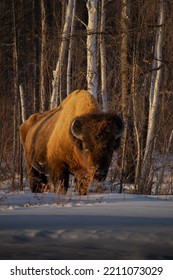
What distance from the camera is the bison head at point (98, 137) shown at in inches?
381

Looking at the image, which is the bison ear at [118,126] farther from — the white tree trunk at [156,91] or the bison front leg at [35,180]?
the bison front leg at [35,180]

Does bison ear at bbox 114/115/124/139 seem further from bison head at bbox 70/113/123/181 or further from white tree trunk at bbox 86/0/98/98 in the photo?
white tree trunk at bbox 86/0/98/98

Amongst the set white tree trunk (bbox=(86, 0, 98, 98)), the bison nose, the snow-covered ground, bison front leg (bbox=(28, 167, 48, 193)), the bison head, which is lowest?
bison front leg (bbox=(28, 167, 48, 193))


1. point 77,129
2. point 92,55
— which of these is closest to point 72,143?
point 77,129

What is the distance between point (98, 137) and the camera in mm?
9930

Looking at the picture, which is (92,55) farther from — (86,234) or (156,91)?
(86,234)

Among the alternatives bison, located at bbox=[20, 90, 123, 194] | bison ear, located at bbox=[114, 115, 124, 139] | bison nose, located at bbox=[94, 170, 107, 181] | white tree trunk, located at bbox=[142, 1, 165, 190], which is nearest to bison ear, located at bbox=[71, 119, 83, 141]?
bison, located at bbox=[20, 90, 123, 194]

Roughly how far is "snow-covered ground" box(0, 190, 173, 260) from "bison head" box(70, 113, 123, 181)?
348cm

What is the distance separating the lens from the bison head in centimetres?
968

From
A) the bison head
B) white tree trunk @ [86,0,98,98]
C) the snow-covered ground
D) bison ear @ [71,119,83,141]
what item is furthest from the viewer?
white tree trunk @ [86,0,98,98]

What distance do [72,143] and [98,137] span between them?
99 centimetres

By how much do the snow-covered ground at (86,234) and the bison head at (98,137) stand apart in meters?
3.48

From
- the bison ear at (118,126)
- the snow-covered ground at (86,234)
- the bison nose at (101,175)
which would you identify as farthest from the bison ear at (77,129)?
the snow-covered ground at (86,234)
